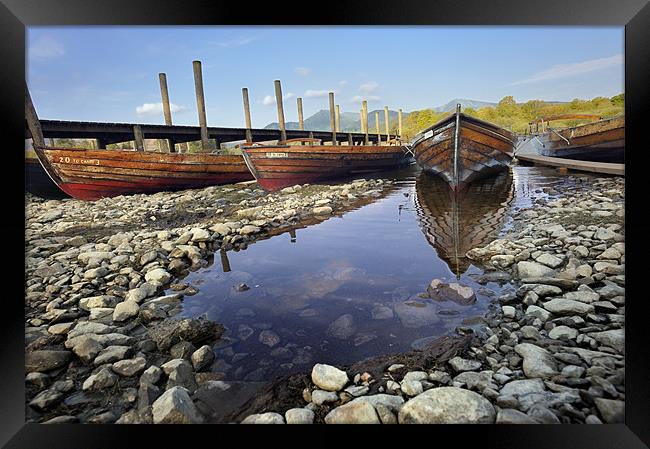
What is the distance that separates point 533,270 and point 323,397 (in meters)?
2.43

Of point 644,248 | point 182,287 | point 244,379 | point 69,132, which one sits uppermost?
point 69,132

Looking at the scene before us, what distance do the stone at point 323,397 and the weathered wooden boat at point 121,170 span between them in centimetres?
782

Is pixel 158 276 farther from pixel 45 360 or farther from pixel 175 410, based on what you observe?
pixel 175 410

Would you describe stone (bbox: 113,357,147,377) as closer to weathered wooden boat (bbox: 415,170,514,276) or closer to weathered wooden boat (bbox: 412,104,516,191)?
weathered wooden boat (bbox: 415,170,514,276)

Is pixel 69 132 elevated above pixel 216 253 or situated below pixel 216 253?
above

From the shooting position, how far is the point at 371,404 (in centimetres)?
162

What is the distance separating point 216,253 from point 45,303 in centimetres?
192

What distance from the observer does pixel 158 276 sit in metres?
3.44

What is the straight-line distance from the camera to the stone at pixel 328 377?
73.4 inches

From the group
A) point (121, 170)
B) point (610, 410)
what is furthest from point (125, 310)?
point (121, 170)

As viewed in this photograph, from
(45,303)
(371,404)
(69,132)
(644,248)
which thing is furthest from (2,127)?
(69,132)

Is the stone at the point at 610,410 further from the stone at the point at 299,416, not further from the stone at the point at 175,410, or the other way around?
the stone at the point at 175,410

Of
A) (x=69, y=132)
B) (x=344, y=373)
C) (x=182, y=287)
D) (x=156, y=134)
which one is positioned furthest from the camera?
(x=156, y=134)

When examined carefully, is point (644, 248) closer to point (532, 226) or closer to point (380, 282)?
point (380, 282)
